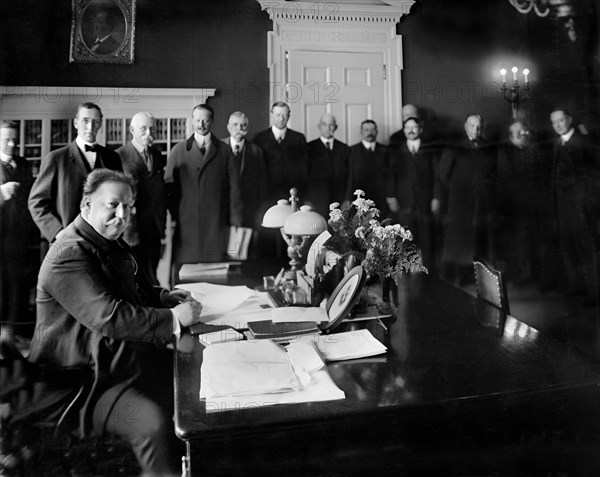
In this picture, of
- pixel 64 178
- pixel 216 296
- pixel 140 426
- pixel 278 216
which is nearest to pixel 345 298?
pixel 216 296

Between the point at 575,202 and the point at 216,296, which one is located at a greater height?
the point at 575,202

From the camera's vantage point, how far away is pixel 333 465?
1104 mm

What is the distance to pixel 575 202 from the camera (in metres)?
3.29

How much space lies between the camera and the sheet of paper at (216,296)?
1853mm

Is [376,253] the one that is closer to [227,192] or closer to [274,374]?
[274,374]

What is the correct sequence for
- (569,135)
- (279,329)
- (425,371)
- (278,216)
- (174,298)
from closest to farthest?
(425,371) < (279,329) < (174,298) < (278,216) < (569,135)

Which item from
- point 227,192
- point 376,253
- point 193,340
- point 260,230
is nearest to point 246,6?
point 227,192

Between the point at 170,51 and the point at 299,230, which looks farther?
the point at 170,51

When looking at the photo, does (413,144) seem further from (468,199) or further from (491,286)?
(491,286)

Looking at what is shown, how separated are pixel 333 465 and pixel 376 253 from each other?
893 mm

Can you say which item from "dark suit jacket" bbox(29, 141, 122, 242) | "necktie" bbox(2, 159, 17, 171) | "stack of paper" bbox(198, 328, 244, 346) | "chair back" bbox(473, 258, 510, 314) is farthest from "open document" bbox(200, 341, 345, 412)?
"necktie" bbox(2, 159, 17, 171)

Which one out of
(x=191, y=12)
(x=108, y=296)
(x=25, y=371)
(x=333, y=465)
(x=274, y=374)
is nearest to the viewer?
(x=333, y=465)

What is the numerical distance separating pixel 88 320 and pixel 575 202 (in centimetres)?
317

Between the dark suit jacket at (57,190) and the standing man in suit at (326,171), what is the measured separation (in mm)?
1527
